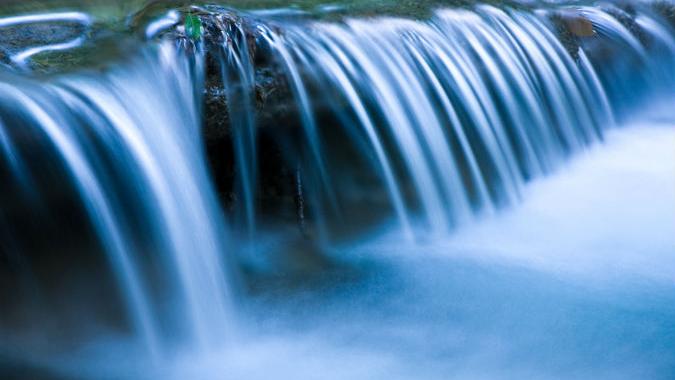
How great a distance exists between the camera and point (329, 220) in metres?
4.06

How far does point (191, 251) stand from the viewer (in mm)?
3275

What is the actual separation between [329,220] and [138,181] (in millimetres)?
1162

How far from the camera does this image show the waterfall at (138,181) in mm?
3027

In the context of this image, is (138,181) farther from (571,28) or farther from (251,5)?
(571,28)

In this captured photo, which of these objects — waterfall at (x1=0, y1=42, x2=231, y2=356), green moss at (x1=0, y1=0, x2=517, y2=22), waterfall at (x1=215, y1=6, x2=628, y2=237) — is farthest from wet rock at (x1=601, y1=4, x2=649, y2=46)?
waterfall at (x1=0, y1=42, x2=231, y2=356)

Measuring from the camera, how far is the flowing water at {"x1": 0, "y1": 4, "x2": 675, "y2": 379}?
10.1ft

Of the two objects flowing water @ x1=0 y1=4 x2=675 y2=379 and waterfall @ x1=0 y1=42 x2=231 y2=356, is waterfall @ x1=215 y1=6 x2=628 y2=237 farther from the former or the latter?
waterfall @ x1=0 y1=42 x2=231 y2=356

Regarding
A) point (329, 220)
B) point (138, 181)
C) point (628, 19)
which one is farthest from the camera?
point (628, 19)

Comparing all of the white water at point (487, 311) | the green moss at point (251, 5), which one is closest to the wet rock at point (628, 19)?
the green moss at point (251, 5)

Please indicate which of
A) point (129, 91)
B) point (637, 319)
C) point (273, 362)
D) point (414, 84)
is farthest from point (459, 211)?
point (129, 91)

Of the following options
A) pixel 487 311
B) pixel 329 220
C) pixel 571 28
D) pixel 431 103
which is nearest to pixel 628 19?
pixel 571 28

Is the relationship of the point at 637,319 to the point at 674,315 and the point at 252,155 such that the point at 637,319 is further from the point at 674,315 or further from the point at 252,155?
the point at 252,155

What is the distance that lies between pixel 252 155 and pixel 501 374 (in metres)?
1.55

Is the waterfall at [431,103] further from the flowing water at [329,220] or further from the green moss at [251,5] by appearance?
the green moss at [251,5]
